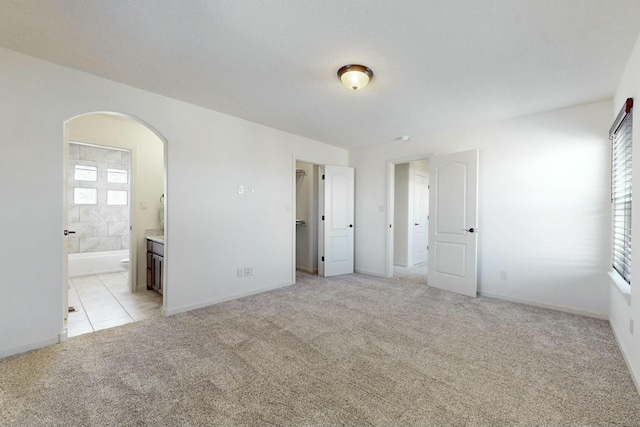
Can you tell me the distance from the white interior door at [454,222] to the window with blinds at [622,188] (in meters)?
1.34

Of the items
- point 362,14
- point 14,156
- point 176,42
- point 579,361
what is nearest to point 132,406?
point 14,156

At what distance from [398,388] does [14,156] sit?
347cm

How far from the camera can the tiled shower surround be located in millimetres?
5906

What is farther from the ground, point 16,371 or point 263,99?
point 263,99

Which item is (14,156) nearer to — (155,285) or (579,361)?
(155,285)

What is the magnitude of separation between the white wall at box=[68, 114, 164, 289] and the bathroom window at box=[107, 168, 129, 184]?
2.59m

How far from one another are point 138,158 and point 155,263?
1673mm

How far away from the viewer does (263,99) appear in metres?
3.21

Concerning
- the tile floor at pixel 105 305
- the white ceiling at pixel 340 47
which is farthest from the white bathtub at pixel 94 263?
the white ceiling at pixel 340 47

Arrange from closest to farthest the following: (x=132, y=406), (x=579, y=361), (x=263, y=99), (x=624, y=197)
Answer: (x=132, y=406), (x=579, y=361), (x=624, y=197), (x=263, y=99)

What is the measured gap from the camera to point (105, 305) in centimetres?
361

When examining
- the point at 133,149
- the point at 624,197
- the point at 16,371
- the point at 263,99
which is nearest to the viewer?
the point at 16,371

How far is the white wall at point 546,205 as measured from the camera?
3230 mm

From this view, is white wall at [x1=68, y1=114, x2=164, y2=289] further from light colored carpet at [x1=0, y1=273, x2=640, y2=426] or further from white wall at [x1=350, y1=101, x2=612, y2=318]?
white wall at [x1=350, y1=101, x2=612, y2=318]
